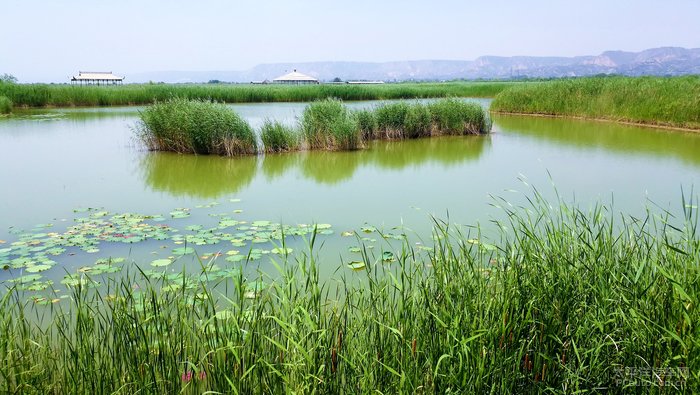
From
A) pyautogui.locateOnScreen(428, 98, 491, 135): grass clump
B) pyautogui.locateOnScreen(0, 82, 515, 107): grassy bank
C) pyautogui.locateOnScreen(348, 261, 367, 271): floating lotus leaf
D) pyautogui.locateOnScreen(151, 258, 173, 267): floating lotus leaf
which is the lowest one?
pyautogui.locateOnScreen(348, 261, 367, 271): floating lotus leaf

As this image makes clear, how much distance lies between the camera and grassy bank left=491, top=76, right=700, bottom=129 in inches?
571

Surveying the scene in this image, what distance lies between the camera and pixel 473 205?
6.38 m

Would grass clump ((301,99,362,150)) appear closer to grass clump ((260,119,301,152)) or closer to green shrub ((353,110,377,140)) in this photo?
grass clump ((260,119,301,152))

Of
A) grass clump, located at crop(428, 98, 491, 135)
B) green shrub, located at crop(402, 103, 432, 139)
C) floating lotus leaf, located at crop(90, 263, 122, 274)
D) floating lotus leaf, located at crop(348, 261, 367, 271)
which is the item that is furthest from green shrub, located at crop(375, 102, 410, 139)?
floating lotus leaf, located at crop(90, 263, 122, 274)

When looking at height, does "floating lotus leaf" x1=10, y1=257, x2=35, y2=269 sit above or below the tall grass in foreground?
below

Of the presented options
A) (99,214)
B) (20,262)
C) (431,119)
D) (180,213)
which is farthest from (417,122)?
(20,262)

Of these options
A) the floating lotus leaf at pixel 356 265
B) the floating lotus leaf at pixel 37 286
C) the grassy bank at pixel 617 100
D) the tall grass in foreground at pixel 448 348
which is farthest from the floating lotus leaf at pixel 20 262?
the grassy bank at pixel 617 100

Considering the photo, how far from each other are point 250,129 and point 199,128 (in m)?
1.01

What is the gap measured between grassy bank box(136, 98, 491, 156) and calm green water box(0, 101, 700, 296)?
40 cm

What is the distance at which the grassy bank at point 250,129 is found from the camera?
1015 centimetres

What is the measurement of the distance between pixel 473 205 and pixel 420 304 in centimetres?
424

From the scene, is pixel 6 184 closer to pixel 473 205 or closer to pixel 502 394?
pixel 473 205

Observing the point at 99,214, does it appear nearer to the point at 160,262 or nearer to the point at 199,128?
the point at 160,262

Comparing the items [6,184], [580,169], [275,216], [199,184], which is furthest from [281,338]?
[580,169]
